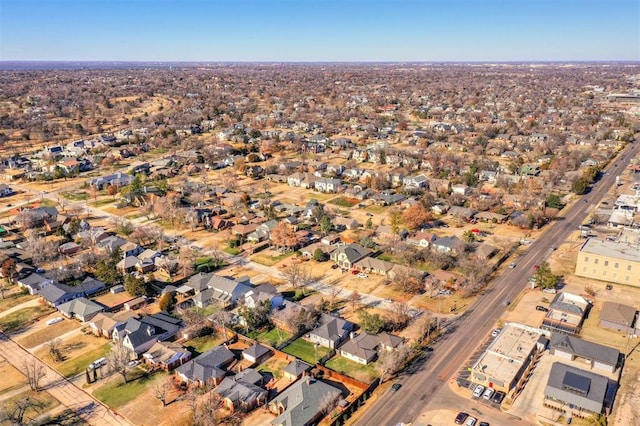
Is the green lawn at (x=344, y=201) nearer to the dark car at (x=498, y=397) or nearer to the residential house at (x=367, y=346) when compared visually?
the residential house at (x=367, y=346)

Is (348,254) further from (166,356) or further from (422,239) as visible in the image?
(166,356)

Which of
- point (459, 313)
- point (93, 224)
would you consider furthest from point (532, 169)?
point (93, 224)

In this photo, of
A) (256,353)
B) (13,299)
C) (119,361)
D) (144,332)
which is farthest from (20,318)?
(256,353)

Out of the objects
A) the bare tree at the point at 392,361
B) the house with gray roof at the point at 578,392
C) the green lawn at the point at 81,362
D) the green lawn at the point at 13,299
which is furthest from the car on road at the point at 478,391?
the green lawn at the point at 13,299

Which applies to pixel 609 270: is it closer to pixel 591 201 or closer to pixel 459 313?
pixel 459 313

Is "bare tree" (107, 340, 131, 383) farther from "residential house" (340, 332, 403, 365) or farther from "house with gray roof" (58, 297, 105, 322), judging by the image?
"residential house" (340, 332, 403, 365)
